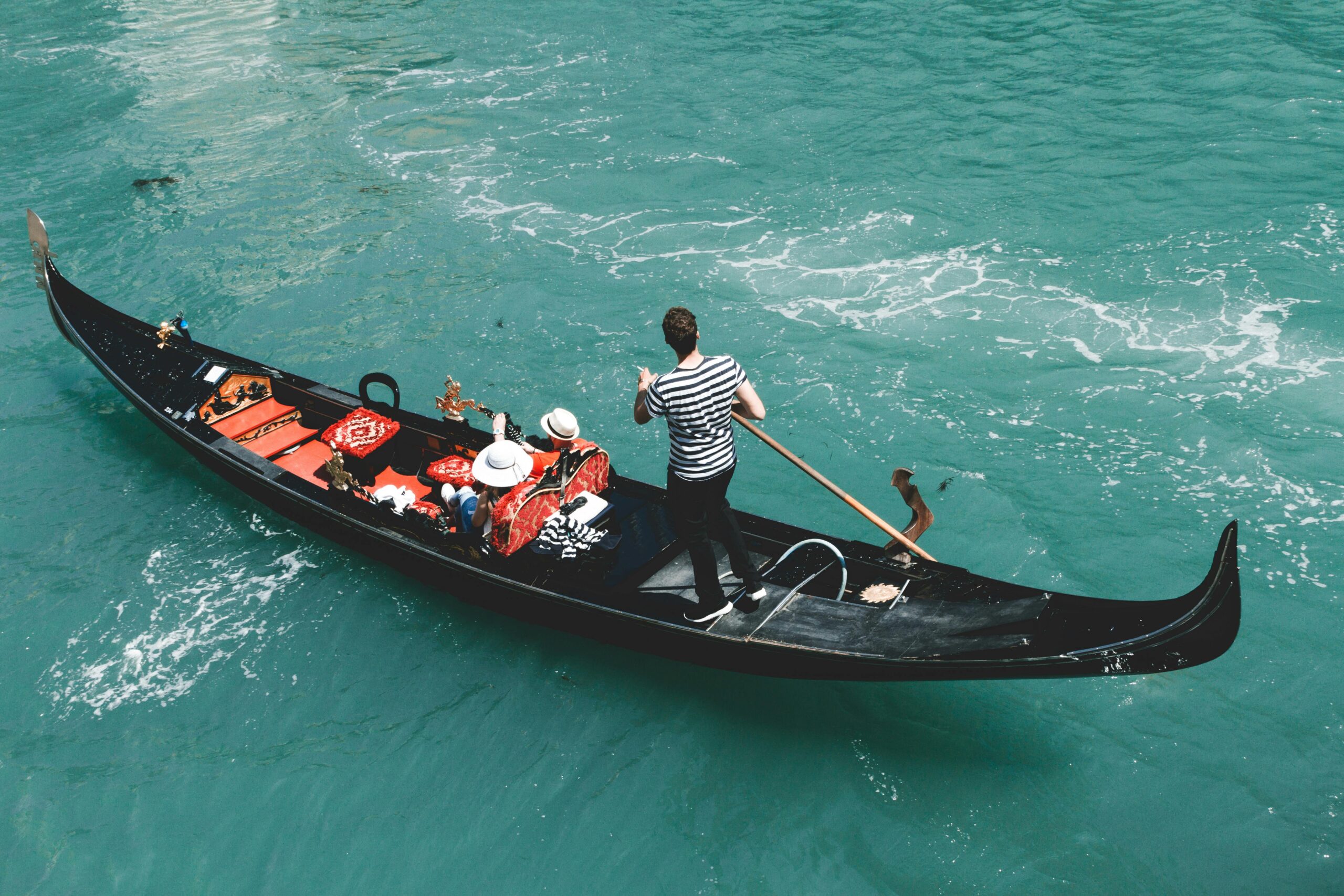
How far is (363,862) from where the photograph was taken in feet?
14.3

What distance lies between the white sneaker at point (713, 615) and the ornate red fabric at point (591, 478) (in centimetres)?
112

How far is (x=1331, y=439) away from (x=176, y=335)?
9203mm

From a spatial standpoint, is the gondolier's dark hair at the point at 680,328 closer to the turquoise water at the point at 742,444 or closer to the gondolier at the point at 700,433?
the gondolier at the point at 700,433

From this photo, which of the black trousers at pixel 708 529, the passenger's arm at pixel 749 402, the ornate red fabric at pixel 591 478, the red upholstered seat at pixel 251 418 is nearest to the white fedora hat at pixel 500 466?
the ornate red fabric at pixel 591 478

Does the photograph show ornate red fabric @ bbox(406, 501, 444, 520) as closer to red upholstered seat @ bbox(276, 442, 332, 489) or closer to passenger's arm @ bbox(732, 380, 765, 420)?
red upholstered seat @ bbox(276, 442, 332, 489)

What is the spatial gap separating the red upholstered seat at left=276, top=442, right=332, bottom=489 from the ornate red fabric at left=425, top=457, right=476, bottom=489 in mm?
936

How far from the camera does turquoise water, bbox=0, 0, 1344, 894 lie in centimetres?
442

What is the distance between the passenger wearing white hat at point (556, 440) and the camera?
5098mm

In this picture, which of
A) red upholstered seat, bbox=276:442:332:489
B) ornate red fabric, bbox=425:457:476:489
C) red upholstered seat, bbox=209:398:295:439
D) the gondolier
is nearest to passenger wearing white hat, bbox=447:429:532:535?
ornate red fabric, bbox=425:457:476:489

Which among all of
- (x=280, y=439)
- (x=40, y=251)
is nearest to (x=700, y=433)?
(x=280, y=439)

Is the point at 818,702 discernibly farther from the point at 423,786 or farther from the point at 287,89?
the point at 287,89

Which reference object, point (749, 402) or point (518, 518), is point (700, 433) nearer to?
point (749, 402)

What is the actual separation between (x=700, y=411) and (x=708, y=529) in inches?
33.4

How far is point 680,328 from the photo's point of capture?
3383 mm
